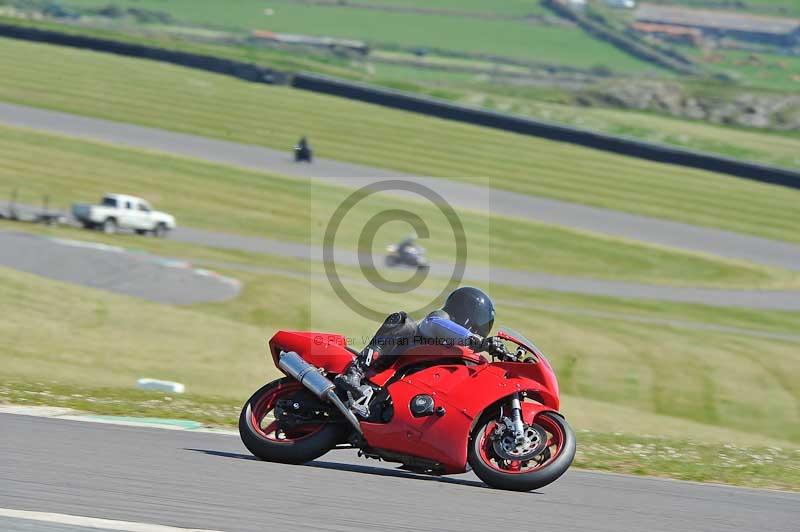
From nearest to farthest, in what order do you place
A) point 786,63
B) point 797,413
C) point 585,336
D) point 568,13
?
point 797,413 → point 585,336 → point 786,63 → point 568,13

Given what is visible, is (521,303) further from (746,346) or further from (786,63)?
(786,63)

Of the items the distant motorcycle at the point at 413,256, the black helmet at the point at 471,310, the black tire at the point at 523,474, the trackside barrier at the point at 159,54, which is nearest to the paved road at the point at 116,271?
the distant motorcycle at the point at 413,256

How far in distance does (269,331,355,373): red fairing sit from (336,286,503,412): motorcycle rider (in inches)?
7.1

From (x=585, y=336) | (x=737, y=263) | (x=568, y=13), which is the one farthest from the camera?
(x=568, y=13)

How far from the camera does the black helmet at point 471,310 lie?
828 centimetres

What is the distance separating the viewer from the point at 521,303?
30328 mm

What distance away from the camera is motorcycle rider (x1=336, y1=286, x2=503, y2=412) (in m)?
8.16

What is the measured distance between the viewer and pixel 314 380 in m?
Answer: 8.23

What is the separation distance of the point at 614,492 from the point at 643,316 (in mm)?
22841

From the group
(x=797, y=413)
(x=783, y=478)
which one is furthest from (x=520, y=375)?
(x=797, y=413)

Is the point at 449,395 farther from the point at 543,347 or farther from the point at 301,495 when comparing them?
the point at 543,347

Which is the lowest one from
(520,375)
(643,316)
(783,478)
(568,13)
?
(643,316)

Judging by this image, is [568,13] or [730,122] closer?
[730,122]

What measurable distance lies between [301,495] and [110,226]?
1127 inches
